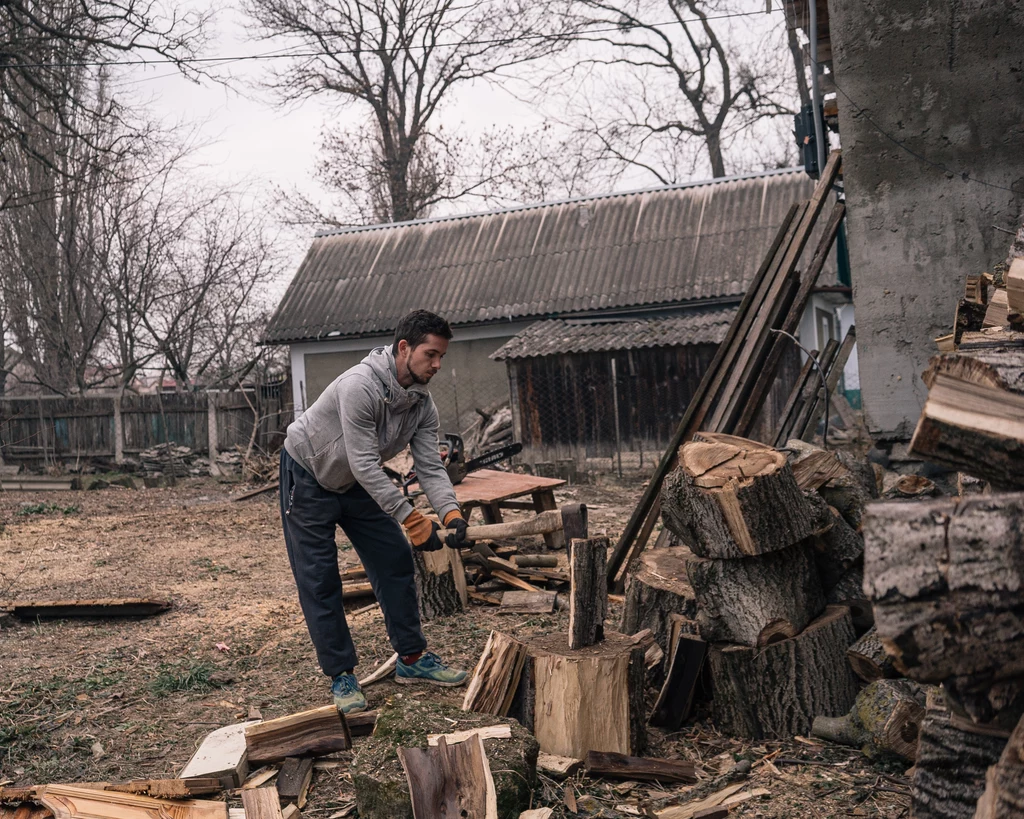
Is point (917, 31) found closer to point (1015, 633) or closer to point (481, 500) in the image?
point (481, 500)

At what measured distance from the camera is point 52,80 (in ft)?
44.0

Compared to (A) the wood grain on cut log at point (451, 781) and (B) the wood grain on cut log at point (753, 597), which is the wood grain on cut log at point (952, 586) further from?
(B) the wood grain on cut log at point (753, 597)

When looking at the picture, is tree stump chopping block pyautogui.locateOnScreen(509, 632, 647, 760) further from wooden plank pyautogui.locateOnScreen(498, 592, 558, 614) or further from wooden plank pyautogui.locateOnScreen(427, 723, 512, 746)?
wooden plank pyautogui.locateOnScreen(498, 592, 558, 614)

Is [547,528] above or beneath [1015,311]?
beneath

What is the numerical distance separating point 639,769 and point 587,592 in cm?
69

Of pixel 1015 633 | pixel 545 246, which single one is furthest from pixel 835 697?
pixel 545 246

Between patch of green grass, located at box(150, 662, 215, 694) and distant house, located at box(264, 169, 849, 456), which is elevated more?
distant house, located at box(264, 169, 849, 456)

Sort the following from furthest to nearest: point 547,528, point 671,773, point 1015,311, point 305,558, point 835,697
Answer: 1. point 547,528
2. point 305,558
3. point 835,697
4. point 671,773
5. point 1015,311

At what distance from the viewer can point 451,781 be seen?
295 centimetres

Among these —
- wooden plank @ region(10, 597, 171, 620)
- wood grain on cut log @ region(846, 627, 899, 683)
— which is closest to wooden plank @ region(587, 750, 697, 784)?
wood grain on cut log @ region(846, 627, 899, 683)

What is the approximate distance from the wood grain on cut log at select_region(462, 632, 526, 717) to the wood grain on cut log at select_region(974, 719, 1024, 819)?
6.36 feet

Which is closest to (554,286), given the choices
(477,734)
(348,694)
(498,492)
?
(498,492)

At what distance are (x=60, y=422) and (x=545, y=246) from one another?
31.9 ft

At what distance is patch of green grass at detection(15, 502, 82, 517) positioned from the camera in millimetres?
11922
